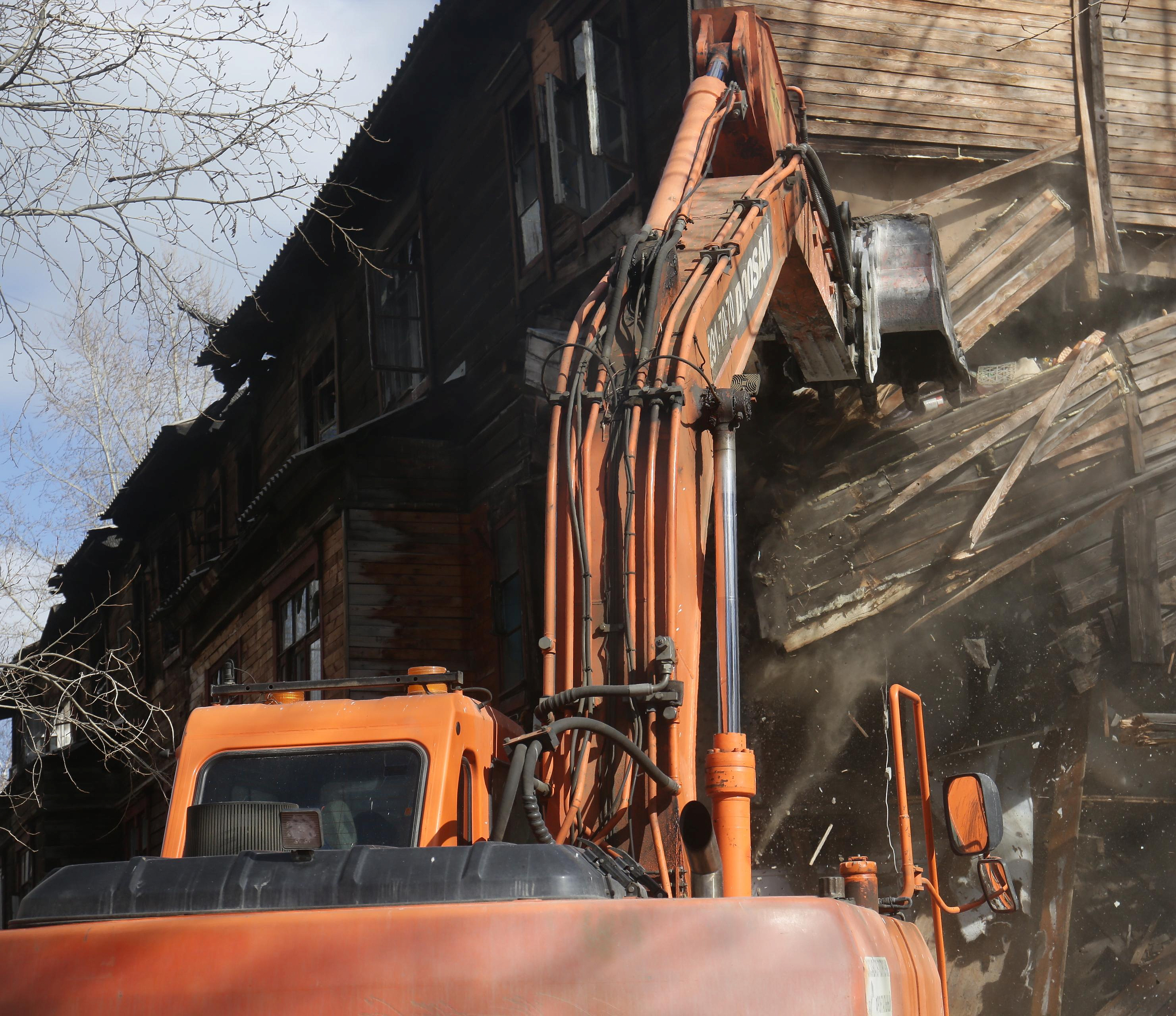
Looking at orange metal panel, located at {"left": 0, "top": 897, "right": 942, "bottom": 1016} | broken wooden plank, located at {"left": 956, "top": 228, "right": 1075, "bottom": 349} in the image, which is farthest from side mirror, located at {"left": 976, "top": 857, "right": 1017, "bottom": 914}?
broken wooden plank, located at {"left": 956, "top": 228, "right": 1075, "bottom": 349}

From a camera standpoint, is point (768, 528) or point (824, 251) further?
point (768, 528)

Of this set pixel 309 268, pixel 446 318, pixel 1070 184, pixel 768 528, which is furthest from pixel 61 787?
pixel 1070 184

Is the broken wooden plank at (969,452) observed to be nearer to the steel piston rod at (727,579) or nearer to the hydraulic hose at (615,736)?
the steel piston rod at (727,579)

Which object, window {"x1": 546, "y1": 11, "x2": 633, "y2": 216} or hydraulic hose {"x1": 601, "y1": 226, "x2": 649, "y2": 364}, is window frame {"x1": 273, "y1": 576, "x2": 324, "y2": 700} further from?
hydraulic hose {"x1": 601, "y1": 226, "x2": 649, "y2": 364}

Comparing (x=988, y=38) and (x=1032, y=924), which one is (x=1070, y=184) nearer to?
(x=988, y=38)

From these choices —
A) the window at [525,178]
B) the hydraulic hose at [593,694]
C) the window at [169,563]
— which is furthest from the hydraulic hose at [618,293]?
the window at [169,563]

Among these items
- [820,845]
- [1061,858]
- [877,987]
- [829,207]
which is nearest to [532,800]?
[877,987]

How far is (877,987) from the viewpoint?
3.28 metres

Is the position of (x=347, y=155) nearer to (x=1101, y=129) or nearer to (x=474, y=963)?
(x=1101, y=129)

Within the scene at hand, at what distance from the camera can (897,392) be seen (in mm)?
11578

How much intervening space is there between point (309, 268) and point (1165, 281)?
41.2ft

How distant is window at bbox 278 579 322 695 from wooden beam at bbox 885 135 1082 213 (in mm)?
7930

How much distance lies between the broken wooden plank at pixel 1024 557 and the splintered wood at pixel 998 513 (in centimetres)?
1

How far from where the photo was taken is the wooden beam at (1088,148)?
12.8 m
